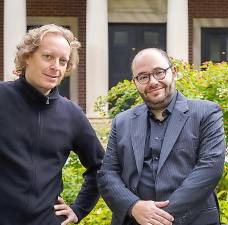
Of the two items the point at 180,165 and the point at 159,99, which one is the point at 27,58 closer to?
the point at 159,99

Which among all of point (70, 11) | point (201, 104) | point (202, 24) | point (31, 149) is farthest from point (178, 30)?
point (31, 149)

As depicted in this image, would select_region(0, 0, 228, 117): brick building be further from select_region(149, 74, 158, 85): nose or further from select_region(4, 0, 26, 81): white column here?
select_region(149, 74, 158, 85): nose

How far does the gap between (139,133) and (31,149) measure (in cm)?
52

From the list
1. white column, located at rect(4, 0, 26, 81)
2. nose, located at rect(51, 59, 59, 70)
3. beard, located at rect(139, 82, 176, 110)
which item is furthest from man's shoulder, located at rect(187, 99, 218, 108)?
white column, located at rect(4, 0, 26, 81)

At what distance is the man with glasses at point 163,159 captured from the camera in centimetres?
275

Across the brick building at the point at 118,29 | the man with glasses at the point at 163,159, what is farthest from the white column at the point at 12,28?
the man with glasses at the point at 163,159

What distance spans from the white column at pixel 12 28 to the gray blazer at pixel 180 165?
12.5 m

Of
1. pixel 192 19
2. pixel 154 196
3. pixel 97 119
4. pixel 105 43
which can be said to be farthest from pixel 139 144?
pixel 192 19

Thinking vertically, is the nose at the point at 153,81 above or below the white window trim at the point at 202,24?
below

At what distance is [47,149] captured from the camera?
2.86 meters

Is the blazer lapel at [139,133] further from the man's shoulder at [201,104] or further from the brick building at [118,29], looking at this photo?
the brick building at [118,29]

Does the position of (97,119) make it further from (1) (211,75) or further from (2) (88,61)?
(1) (211,75)

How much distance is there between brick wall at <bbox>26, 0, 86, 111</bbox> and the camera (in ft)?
56.8

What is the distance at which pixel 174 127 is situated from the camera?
2873 millimetres
